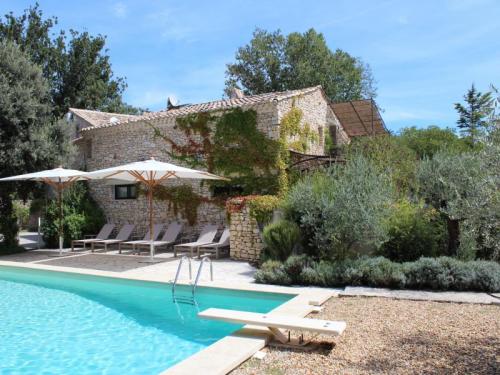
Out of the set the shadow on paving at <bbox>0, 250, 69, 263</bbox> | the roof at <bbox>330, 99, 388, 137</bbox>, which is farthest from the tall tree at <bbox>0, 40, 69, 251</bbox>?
the roof at <bbox>330, 99, 388, 137</bbox>

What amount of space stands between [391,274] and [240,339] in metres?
4.13

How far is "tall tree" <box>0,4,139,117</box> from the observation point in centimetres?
2938

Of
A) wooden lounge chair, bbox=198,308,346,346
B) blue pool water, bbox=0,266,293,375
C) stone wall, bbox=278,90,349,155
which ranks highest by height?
stone wall, bbox=278,90,349,155

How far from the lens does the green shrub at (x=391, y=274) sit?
8023 mm

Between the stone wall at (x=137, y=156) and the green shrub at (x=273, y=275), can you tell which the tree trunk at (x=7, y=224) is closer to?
the stone wall at (x=137, y=156)

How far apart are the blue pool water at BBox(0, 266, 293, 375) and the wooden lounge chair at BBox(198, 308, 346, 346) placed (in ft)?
2.84

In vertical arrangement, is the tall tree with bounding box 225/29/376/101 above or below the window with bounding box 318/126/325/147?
above

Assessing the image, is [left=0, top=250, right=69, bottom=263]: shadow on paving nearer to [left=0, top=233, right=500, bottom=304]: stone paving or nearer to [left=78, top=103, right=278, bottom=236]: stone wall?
[left=0, top=233, right=500, bottom=304]: stone paving

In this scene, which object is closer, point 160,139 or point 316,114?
point 160,139

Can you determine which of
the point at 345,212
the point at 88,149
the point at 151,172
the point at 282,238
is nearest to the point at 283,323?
the point at 345,212

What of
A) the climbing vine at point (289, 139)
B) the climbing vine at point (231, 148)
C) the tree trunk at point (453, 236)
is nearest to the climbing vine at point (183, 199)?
the climbing vine at point (231, 148)

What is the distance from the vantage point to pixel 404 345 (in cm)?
521

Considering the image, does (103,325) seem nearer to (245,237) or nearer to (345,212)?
(345,212)

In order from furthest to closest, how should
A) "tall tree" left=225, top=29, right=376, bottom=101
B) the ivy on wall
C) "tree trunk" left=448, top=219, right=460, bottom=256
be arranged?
"tall tree" left=225, top=29, right=376, bottom=101
the ivy on wall
"tree trunk" left=448, top=219, right=460, bottom=256
